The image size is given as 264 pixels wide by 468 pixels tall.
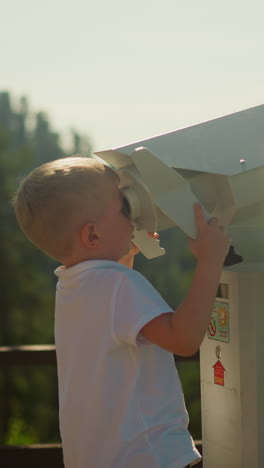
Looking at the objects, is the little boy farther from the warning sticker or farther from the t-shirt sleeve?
the warning sticker

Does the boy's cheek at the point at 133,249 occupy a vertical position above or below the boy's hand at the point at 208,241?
below

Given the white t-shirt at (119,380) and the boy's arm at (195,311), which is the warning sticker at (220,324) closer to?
the white t-shirt at (119,380)

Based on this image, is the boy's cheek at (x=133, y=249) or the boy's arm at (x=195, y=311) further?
the boy's cheek at (x=133, y=249)

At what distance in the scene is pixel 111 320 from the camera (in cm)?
169

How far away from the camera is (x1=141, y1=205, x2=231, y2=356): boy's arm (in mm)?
1612

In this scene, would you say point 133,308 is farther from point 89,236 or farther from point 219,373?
point 219,373

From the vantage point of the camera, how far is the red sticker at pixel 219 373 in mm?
2090

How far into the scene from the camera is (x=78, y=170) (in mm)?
1736

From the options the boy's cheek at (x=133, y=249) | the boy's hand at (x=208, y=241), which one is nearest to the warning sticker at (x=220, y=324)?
the boy's cheek at (x=133, y=249)

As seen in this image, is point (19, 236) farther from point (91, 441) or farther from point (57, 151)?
point (91, 441)

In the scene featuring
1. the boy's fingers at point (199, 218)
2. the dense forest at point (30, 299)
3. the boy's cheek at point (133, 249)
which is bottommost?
the dense forest at point (30, 299)

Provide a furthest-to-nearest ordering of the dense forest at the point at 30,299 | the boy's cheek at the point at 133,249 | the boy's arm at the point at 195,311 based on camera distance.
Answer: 1. the dense forest at the point at 30,299
2. the boy's cheek at the point at 133,249
3. the boy's arm at the point at 195,311

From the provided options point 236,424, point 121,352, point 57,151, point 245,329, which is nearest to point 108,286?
point 121,352

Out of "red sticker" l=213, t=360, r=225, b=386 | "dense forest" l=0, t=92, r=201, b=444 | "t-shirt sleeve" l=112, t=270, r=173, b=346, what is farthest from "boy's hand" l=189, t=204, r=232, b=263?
"dense forest" l=0, t=92, r=201, b=444
